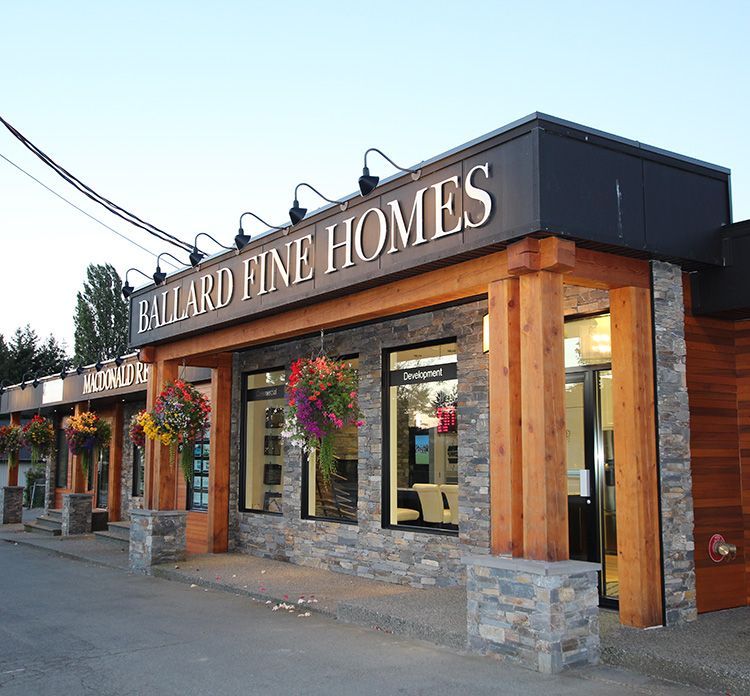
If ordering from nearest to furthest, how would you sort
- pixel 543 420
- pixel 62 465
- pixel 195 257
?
1. pixel 543 420
2. pixel 195 257
3. pixel 62 465

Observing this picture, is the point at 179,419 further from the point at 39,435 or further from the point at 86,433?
the point at 39,435

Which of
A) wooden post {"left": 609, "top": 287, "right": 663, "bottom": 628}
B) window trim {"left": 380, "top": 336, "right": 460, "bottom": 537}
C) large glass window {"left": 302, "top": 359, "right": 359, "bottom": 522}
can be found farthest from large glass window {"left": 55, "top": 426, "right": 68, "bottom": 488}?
wooden post {"left": 609, "top": 287, "right": 663, "bottom": 628}

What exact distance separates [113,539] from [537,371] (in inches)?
477

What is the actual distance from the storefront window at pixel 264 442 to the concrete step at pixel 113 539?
3.91 m

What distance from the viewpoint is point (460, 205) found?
682 cm

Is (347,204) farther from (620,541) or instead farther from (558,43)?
(620,541)

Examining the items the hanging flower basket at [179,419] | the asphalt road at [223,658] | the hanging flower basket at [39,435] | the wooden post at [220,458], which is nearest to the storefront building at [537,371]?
the asphalt road at [223,658]

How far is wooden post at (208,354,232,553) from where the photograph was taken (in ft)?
41.3

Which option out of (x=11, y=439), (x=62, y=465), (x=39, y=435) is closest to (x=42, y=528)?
(x=39, y=435)

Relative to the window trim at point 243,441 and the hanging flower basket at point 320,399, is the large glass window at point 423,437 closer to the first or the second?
the hanging flower basket at point 320,399

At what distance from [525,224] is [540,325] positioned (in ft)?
2.57

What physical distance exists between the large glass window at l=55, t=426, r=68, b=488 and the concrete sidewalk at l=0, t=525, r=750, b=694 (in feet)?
37.5

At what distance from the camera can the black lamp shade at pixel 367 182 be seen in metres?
7.63

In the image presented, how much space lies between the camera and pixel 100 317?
44.2m
